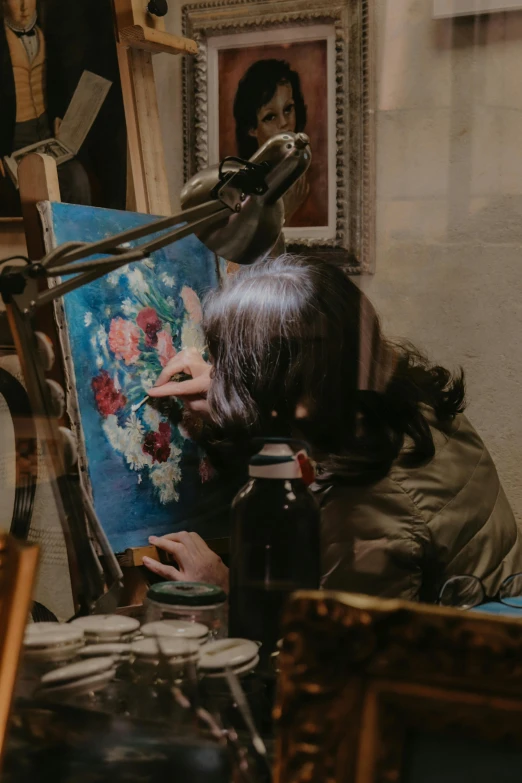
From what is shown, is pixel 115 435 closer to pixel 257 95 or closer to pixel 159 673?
pixel 159 673

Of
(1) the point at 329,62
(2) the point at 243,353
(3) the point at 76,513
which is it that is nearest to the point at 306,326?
(2) the point at 243,353

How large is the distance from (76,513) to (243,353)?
0.32 metres

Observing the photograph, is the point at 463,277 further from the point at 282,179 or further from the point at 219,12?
the point at 219,12

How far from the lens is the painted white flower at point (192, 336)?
1.12 metres

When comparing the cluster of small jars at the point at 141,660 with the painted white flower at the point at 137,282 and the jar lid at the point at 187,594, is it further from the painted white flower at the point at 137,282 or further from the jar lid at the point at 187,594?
the painted white flower at the point at 137,282

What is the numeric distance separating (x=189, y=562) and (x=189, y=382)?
0.76 ft

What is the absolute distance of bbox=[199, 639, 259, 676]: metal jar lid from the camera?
0.96 meters


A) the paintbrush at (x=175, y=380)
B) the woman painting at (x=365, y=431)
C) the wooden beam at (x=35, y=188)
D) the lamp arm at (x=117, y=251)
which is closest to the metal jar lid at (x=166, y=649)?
the woman painting at (x=365, y=431)

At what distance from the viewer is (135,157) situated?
120 centimetres

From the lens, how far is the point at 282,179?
1065 mm

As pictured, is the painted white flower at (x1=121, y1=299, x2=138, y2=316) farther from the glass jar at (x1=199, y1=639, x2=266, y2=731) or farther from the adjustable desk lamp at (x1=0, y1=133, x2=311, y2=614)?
the glass jar at (x1=199, y1=639, x2=266, y2=731)

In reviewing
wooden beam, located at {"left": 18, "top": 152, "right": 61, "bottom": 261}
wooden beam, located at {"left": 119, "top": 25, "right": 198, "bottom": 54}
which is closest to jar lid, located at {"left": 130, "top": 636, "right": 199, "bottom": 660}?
wooden beam, located at {"left": 18, "top": 152, "right": 61, "bottom": 261}

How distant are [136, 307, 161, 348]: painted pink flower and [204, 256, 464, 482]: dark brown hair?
0.21m

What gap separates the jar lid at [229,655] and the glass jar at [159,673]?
0.01 m
